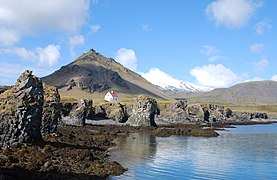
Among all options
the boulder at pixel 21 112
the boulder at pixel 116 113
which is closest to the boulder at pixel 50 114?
the boulder at pixel 21 112

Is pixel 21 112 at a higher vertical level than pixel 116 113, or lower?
lower

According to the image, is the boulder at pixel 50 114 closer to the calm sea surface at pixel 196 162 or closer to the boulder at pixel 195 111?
the calm sea surface at pixel 196 162

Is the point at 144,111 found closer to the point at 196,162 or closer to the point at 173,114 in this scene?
the point at 173,114

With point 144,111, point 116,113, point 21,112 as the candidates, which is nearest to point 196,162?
point 21,112

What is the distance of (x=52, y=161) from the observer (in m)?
32.6

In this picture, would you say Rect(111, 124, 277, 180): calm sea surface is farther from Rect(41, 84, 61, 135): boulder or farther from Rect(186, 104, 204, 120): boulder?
Rect(186, 104, 204, 120): boulder

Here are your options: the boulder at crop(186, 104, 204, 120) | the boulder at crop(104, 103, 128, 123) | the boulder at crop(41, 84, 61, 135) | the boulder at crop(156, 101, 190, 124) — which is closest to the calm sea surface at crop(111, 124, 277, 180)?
the boulder at crop(41, 84, 61, 135)

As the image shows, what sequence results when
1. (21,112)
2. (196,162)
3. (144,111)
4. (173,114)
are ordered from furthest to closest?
(173,114), (144,111), (196,162), (21,112)

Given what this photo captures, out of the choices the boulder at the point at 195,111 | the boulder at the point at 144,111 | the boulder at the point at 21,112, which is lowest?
the boulder at the point at 21,112

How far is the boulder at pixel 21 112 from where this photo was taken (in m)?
36.4

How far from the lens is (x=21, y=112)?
38.2m

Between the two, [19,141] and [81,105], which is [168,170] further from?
[81,105]

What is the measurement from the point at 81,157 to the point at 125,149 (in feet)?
52.7

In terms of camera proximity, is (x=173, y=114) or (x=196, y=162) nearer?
(x=196, y=162)
